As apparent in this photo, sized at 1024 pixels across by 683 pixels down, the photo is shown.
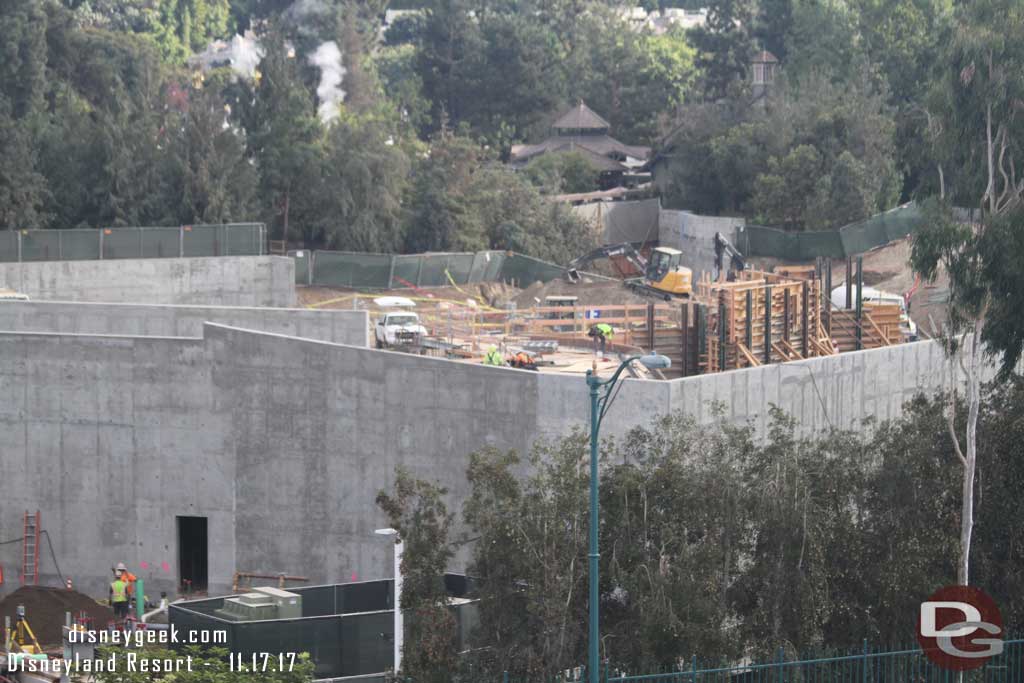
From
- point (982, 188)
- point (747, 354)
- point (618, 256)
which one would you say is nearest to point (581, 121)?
point (618, 256)

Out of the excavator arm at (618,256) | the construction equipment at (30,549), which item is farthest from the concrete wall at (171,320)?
the excavator arm at (618,256)

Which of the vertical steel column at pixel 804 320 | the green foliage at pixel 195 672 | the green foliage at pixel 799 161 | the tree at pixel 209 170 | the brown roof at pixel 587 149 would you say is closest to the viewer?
the green foliage at pixel 195 672

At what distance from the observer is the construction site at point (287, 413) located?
121 feet

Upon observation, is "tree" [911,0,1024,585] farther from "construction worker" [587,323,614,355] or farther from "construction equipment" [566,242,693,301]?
"construction equipment" [566,242,693,301]

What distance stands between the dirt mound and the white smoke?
2918 inches

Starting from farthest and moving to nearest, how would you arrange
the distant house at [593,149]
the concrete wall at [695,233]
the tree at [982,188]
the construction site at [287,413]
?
the distant house at [593,149]
the concrete wall at [695,233]
the construction site at [287,413]
the tree at [982,188]

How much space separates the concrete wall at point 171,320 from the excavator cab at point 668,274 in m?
17.5

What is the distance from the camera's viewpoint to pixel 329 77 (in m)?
118

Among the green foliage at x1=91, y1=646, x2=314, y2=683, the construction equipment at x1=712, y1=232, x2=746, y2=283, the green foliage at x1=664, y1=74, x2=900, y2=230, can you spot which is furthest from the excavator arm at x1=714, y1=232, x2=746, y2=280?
the green foliage at x1=91, y1=646, x2=314, y2=683

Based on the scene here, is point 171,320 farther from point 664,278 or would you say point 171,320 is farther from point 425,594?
point 425,594

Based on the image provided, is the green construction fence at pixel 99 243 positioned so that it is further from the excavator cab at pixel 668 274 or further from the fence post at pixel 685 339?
the fence post at pixel 685 339

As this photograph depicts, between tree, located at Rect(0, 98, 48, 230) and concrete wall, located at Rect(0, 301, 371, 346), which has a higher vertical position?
tree, located at Rect(0, 98, 48, 230)

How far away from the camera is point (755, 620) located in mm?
26875

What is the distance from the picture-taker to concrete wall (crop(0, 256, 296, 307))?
58438 millimetres
